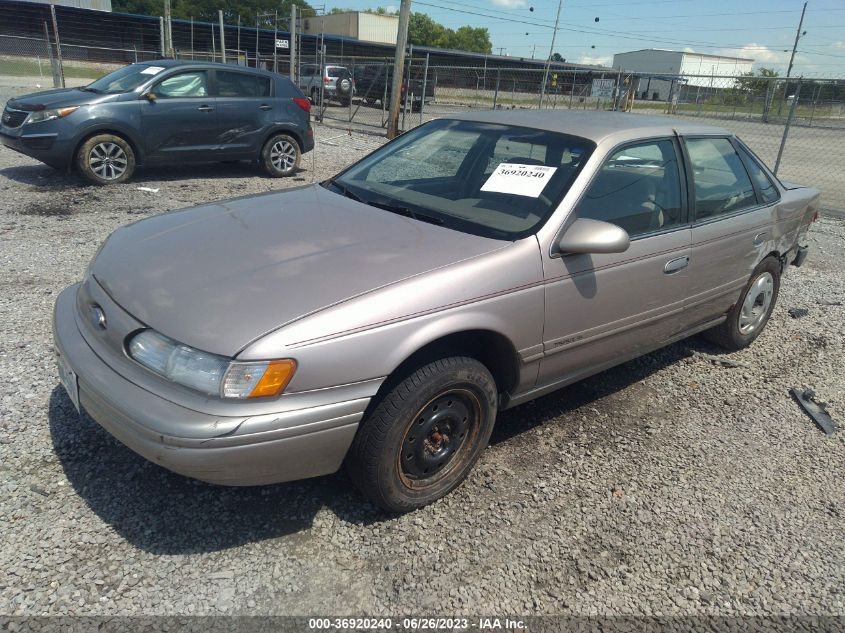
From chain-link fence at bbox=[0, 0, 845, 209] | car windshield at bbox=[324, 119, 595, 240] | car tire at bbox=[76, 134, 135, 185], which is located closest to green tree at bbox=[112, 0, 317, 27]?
chain-link fence at bbox=[0, 0, 845, 209]

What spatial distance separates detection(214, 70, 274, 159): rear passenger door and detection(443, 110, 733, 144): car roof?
618cm

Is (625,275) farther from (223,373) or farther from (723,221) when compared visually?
(223,373)

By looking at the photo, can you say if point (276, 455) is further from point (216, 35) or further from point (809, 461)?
point (216, 35)

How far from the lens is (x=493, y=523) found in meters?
2.75

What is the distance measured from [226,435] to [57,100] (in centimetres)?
792

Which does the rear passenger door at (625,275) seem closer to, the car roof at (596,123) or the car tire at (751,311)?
the car roof at (596,123)

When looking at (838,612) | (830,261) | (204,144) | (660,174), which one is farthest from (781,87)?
(838,612)

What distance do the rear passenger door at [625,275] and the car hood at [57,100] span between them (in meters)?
7.38

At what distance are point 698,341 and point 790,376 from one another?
2.26ft

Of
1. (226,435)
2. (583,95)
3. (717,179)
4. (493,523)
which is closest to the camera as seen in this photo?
(226,435)

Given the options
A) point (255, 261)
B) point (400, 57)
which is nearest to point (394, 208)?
point (255, 261)

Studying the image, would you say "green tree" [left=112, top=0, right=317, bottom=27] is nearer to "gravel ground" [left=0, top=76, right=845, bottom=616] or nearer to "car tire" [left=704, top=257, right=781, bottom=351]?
"car tire" [left=704, top=257, right=781, bottom=351]

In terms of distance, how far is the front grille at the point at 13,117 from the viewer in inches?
318

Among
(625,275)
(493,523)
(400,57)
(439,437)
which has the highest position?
(400,57)
